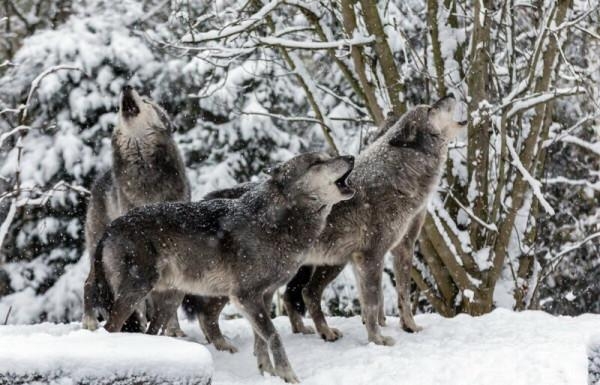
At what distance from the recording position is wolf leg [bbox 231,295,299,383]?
603 cm

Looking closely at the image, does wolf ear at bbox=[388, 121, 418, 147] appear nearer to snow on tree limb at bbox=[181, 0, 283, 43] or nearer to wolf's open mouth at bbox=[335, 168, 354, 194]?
wolf's open mouth at bbox=[335, 168, 354, 194]

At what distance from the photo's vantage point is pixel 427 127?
306 inches

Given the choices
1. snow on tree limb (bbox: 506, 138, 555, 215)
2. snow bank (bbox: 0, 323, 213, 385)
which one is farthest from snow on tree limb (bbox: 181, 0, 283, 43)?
snow bank (bbox: 0, 323, 213, 385)

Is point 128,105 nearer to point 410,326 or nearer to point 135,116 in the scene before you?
point 135,116


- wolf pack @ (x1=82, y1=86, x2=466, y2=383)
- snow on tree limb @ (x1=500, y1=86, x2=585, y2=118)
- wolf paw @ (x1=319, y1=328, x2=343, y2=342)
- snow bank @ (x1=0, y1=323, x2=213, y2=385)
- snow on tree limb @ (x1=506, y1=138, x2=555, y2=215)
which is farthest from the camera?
snow on tree limb @ (x1=500, y1=86, x2=585, y2=118)

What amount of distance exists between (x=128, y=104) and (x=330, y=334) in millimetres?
2868

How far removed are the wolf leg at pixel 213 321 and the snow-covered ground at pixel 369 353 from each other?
122 millimetres

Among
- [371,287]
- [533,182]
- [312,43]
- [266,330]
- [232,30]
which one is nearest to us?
[266,330]

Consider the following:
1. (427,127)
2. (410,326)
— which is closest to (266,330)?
(410,326)

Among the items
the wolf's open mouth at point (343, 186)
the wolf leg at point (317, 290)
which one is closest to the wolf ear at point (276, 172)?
the wolf's open mouth at point (343, 186)

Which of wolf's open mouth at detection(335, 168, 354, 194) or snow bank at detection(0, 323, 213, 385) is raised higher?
wolf's open mouth at detection(335, 168, 354, 194)

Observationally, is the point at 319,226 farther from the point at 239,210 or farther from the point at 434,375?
the point at 434,375

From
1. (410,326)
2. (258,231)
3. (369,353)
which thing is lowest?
(410,326)

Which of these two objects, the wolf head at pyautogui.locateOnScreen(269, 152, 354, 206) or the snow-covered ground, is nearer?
the snow-covered ground
